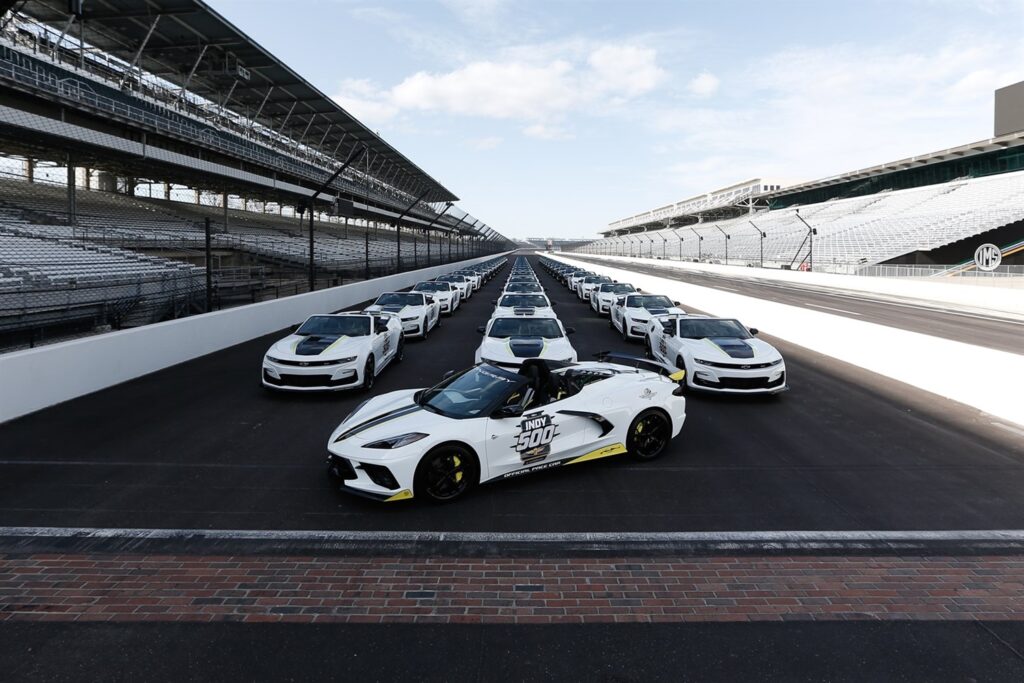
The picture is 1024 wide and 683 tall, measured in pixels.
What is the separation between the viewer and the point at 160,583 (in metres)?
4.16

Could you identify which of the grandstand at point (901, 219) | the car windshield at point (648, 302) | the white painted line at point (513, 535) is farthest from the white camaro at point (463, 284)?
the grandstand at point (901, 219)

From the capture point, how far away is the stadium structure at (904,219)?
44969 millimetres

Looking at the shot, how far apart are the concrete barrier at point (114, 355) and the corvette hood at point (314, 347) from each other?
112 inches

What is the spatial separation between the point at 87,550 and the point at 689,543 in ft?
15.4

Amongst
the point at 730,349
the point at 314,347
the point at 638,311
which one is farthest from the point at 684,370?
the point at 638,311

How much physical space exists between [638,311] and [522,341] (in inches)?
269

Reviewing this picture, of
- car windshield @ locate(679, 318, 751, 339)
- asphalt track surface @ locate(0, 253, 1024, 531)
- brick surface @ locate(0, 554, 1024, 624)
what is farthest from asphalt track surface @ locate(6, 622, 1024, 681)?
car windshield @ locate(679, 318, 751, 339)

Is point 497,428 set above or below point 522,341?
below

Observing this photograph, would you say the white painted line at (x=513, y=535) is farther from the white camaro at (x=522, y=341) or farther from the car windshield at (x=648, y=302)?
the car windshield at (x=648, y=302)

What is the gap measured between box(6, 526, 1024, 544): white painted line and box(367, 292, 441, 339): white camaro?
10.5 m

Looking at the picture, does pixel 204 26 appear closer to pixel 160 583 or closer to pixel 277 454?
pixel 277 454

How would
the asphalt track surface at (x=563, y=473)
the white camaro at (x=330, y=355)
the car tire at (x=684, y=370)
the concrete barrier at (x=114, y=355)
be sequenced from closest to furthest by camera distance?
1. the asphalt track surface at (x=563, y=473)
2. the concrete barrier at (x=114, y=355)
3. the white camaro at (x=330, y=355)
4. the car tire at (x=684, y=370)

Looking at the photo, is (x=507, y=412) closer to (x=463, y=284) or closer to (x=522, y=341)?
(x=522, y=341)

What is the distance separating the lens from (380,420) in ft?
19.1
